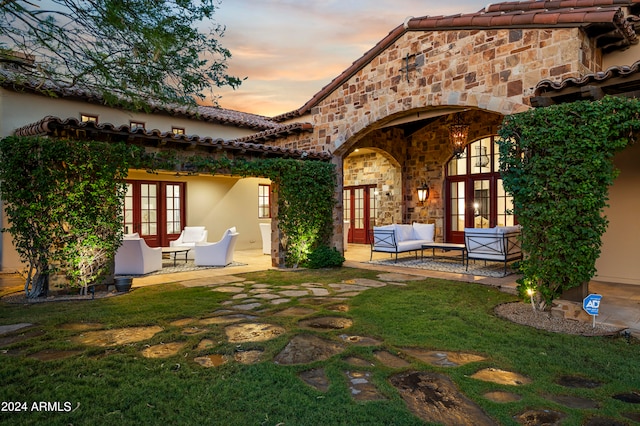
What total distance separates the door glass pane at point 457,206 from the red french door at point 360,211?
2903 mm

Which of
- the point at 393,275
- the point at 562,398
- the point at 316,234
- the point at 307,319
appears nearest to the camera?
the point at 562,398

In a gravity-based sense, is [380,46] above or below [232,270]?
above

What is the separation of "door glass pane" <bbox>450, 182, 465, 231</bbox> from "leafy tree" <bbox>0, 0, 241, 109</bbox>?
323 inches

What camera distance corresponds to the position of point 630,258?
20.0 feet

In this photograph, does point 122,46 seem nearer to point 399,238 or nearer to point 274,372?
point 274,372

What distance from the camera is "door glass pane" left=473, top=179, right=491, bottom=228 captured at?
35.1ft

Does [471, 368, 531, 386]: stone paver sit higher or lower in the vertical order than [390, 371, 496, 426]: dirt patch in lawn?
lower

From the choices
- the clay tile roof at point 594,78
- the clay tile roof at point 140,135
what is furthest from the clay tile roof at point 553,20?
the clay tile roof at point 140,135

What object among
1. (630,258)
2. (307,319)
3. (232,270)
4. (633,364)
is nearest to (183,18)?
(307,319)

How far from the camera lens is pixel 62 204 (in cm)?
575

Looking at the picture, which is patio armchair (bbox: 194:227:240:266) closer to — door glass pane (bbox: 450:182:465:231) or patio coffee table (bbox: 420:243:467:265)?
patio coffee table (bbox: 420:243:467:265)

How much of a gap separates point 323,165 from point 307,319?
5.06 meters

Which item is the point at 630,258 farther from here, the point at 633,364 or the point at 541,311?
the point at 633,364

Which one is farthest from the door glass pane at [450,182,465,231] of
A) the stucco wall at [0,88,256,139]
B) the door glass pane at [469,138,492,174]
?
the stucco wall at [0,88,256,139]
